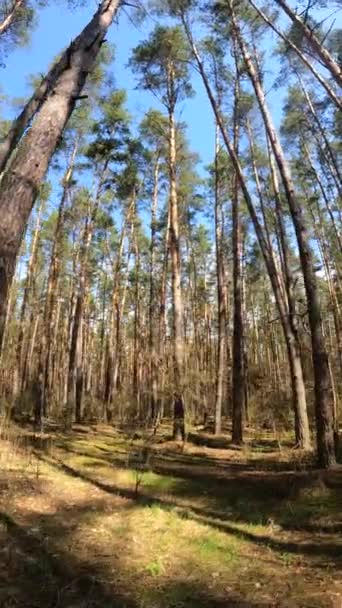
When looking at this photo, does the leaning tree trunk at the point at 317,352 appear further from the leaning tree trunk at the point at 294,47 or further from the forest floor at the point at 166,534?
the leaning tree trunk at the point at 294,47

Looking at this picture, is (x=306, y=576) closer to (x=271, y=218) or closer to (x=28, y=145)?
(x=28, y=145)

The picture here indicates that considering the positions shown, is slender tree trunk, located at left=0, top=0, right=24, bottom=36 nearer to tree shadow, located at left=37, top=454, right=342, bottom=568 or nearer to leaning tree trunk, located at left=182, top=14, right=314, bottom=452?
leaning tree trunk, located at left=182, top=14, right=314, bottom=452

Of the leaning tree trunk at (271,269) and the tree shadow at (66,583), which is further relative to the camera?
the leaning tree trunk at (271,269)

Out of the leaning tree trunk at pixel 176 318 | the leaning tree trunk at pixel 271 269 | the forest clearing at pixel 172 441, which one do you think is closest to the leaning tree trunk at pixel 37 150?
the forest clearing at pixel 172 441

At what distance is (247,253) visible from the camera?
24.8 m

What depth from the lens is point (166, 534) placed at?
4.84 m

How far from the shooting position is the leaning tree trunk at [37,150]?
2943 mm

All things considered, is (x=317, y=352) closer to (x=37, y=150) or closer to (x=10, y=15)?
(x=37, y=150)

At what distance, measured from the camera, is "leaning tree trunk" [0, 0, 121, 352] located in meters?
2.94

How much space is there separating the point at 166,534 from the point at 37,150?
4.01 meters

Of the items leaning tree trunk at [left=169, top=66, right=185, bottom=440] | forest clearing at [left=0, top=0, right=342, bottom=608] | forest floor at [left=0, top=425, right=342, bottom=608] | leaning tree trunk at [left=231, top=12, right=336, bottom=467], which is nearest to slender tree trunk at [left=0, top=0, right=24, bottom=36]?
forest clearing at [left=0, top=0, right=342, bottom=608]

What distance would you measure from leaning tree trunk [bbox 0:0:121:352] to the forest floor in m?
2.35

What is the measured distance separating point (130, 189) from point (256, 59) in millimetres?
8537

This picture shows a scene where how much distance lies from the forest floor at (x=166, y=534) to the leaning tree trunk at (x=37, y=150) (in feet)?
7.73
